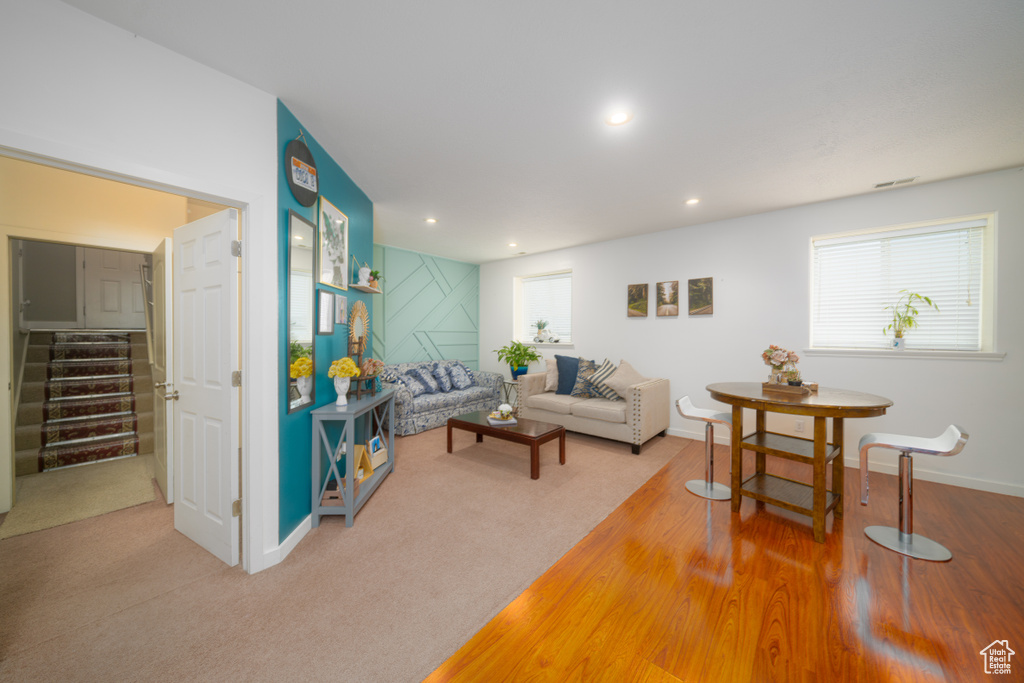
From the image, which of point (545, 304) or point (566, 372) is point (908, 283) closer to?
point (566, 372)

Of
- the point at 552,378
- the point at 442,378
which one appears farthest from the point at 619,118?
the point at 442,378

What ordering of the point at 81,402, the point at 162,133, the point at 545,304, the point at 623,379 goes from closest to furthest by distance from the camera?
the point at 162,133
the point at 81,402
the point at 623,379
the point at 545,304

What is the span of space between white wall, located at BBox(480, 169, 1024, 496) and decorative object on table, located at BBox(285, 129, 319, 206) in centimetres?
352

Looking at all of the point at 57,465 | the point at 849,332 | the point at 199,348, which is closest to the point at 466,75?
the point at 199,348

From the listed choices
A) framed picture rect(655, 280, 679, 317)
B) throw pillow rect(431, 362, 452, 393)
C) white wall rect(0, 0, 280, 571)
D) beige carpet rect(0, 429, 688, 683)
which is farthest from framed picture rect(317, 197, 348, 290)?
framed picture rect(655, 280, 679, 317)

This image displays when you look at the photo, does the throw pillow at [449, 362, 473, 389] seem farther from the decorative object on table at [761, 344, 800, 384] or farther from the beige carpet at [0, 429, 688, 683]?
the decorative object on table at [761, 344, 800, 384]

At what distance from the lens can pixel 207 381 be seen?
210 centimetres

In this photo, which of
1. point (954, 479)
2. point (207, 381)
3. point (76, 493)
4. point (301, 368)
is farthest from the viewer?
point (954, 479)

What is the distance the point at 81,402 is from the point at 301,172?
12.3 ft

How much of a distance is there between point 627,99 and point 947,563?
317cm

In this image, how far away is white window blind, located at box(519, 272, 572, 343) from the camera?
5.78m

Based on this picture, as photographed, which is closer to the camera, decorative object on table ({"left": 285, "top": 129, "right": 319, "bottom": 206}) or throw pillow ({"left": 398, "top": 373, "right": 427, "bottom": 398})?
decorative object on table ({"left": 285, "top": 129, "right": 319, "bottom": 206})

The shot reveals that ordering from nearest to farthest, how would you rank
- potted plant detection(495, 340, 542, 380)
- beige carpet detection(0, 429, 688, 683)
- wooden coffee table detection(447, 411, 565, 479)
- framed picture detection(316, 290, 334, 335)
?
1. beige carpet detection(0, 429, 688, 683)
2. framed picture detection(316, 290, 334, 335)
3. wooden coffee table detection(447, 411, 565, 479)
4. potted plant detection(495, 340, 542, 380)

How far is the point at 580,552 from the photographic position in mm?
2168
